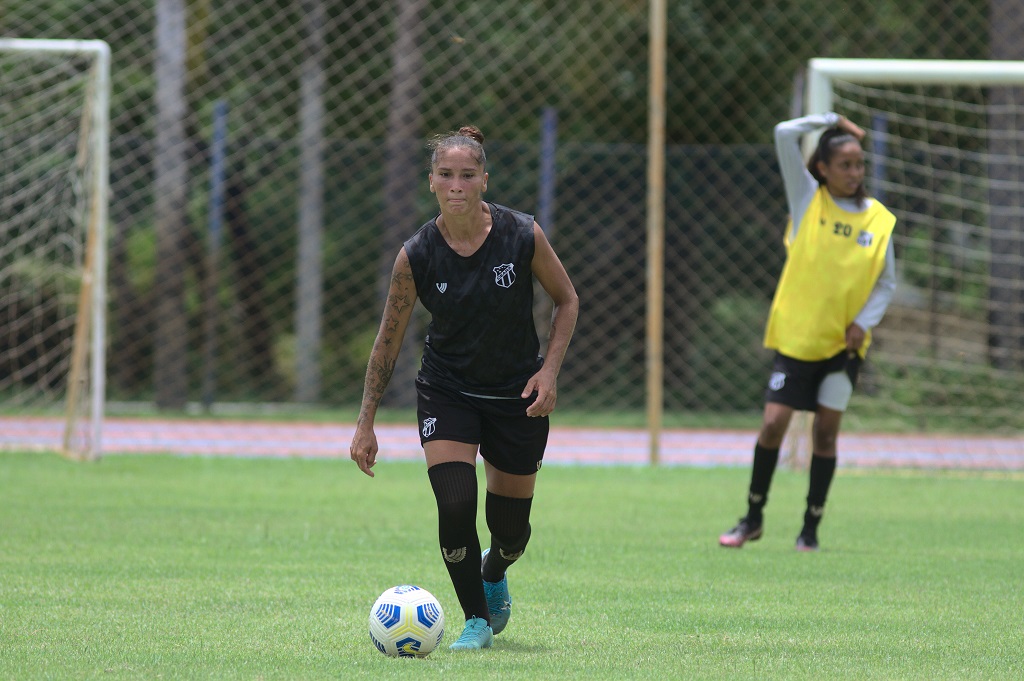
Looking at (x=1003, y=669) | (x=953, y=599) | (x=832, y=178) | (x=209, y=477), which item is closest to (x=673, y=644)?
(x=1003, y=669)

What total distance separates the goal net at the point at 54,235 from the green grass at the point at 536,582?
153cm

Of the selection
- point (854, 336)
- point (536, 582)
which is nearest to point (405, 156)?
point (854, 336)

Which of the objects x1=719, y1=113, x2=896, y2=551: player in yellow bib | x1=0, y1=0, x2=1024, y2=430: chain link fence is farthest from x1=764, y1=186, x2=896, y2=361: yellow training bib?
x1=0, y1=0, x2=1024, y2=430: chain link fence

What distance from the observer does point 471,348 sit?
4895 millimetres

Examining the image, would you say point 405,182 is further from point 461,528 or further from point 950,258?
point 461,528

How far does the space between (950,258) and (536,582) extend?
32.0 feet

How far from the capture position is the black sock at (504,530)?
5.04 meters

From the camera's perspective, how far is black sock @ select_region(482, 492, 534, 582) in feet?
16.5

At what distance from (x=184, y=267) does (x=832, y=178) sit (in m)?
12.2

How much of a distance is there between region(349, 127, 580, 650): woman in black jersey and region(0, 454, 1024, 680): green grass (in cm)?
58

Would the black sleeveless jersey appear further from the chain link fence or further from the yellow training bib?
the chain link fence

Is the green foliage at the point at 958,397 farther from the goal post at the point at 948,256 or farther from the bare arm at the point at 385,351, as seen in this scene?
the bare arm at the point at 385,351

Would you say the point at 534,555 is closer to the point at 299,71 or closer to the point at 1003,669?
the point at 1003,669

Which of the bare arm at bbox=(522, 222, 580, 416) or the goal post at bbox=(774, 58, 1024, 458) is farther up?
the bare arm at bbox=(522, 222, 580, 416)
